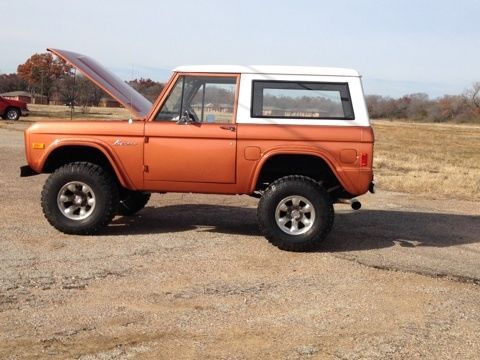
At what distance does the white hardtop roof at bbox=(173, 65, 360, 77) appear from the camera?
21.6 feet

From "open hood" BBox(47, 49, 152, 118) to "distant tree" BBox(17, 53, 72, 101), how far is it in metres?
55.9

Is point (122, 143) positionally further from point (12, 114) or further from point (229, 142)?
point (12, 114)

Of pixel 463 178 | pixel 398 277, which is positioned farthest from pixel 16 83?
pixel 398 277

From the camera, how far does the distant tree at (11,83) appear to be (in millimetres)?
96438

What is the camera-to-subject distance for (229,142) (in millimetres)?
6523

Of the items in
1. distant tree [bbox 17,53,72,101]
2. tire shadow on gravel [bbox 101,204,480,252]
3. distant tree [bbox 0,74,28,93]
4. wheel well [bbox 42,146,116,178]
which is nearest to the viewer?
wheel well [bbox 42,146,116,178]

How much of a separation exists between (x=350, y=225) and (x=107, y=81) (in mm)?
3881

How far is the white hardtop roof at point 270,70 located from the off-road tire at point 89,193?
159 centimetres

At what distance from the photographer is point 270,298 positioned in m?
4.91

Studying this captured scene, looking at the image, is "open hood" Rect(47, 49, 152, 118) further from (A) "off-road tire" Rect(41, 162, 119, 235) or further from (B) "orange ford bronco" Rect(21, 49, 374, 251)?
(A) "off-road tire" Rect(41, 162, 119, 235)

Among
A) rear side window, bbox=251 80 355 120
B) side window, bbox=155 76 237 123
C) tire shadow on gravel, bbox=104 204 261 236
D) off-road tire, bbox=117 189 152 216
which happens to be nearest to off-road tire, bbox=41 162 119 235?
tire shadow on gravel, bbox=104 204 261 236

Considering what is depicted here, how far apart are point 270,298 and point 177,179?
2.27m

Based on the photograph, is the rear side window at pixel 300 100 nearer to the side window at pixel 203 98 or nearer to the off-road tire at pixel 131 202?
the side window at pixel 203 98

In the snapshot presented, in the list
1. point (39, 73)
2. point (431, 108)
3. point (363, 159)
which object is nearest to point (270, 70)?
point (363, 159)
